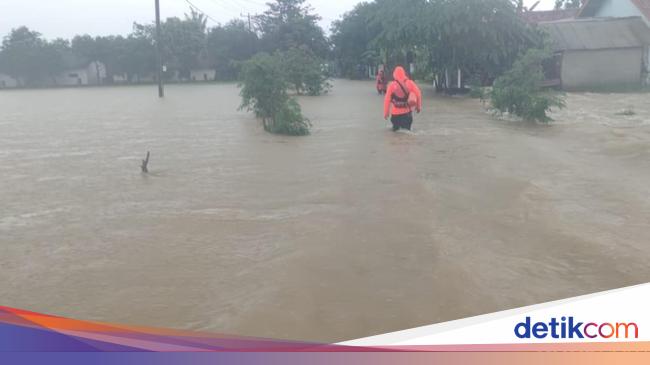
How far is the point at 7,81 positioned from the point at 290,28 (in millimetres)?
26830

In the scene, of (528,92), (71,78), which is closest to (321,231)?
(528,92)

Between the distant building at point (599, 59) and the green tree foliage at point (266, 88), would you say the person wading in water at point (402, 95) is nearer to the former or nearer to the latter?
the green tree foliage at point (266, 88)

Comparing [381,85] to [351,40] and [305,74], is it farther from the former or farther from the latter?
[351,40]

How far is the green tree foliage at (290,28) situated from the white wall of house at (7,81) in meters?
23.3

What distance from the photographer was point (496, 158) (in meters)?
10.9

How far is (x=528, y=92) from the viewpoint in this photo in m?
16.4

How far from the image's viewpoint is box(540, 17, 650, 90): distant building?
27453mm

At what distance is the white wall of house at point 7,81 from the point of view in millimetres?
58562

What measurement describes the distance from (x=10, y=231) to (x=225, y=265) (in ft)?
8.78

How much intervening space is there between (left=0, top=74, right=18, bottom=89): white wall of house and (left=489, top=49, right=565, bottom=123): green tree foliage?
2117 inches

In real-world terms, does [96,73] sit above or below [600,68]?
above

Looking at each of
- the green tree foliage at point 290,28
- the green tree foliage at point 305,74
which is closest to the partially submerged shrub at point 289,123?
the green tree foliage at point 305,74

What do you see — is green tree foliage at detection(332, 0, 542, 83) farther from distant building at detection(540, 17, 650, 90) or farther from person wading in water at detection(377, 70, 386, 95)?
distant building at detection(540, 17, 650, 90)

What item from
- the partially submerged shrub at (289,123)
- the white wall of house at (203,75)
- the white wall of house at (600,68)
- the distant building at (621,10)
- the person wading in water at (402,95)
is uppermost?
the distant building at (621,10)
